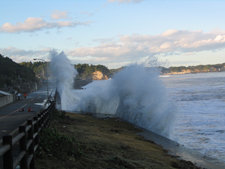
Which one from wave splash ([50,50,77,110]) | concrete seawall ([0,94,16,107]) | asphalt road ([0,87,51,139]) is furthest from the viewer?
wave splash ([50,50,77,110])

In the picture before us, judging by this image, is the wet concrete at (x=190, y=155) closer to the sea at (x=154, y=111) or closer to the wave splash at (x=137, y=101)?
the sea at (x=154, y=111)

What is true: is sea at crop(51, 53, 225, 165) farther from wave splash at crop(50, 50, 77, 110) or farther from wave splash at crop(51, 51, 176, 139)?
wave splash at crop(50, 50, 77, 110)

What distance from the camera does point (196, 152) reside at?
11664 millimetres

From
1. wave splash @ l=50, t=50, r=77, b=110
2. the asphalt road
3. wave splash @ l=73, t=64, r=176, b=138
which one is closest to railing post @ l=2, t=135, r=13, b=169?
the asphalt road

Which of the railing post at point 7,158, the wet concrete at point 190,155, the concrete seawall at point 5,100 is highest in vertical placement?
the railing post at point 7,158

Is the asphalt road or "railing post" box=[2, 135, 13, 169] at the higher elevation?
"railing post" box=[2, 135, 13, 169]

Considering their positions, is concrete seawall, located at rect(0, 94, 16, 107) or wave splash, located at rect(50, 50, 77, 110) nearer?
concrete seawall, located at rect(0, 94, 16, 107)

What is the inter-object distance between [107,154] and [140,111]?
12.9m

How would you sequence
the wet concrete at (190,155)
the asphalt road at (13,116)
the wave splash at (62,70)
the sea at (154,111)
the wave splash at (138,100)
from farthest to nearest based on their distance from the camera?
1. the wave splash at (62,70)
2. the wave splash at (138,100)
3. the sea at (154,111)
4. the asphalt road at (13,116)
5. the wet concrete at (190,155)

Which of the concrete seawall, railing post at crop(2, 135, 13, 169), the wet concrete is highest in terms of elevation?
railing post at crop(2, 135, 13, 169)

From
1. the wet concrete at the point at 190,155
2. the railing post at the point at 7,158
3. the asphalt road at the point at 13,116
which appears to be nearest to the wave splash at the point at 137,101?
the wet concrete at the point at 190,155

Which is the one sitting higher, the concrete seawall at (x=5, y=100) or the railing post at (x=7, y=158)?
the railing post at (x=7, y=158)

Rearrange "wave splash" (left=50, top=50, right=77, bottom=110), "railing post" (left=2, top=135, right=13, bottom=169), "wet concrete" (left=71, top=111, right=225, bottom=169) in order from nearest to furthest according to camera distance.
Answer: "railing post" (left=2, top=135, right=13, bottom=169), "wet concrete" (left=71, top=111, right=225, bottom=169), "wave splash" (left=50, top=50, right=77, bottom=110)

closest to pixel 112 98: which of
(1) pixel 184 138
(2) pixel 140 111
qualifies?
(2) pixel 140 111
